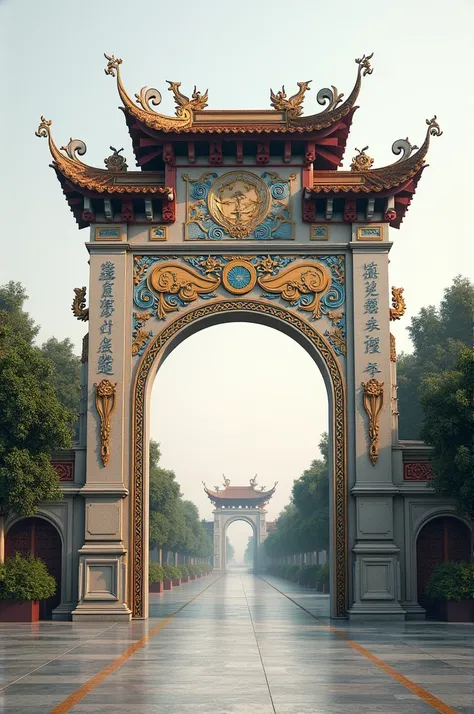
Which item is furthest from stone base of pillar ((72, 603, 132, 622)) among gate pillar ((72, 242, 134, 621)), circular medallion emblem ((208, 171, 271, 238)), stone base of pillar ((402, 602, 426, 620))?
circular medallion emblem ((208, 171, 271, 238))

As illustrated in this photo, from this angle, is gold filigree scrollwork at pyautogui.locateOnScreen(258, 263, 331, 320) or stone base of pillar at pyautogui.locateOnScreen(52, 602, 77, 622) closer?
stone base of pillar at pyautogui.locateOnScreen(52, 602, 77, 622)

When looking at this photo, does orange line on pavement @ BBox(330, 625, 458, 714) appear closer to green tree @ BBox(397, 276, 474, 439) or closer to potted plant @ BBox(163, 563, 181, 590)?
potted plant @ BBox(163, 563, 181, 590)

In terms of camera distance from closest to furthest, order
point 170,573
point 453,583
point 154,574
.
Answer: point 453,583, point 154,574, point 170,573

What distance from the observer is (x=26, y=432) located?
16.1 meters

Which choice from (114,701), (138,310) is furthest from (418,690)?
(138,310)

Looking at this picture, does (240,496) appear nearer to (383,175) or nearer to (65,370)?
(65,370)

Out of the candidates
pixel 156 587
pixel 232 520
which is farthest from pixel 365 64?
pixel 232 520

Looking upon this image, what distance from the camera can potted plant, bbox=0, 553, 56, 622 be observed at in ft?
52.7

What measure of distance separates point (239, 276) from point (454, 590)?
6.50 m

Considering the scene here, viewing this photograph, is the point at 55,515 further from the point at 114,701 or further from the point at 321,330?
the point at 114,701

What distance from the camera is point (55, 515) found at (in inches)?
677

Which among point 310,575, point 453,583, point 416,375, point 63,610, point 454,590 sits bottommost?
point 310,575

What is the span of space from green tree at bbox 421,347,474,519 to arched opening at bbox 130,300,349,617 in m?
1.60

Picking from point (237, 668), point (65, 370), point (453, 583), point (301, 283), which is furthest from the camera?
point (65, 370)
